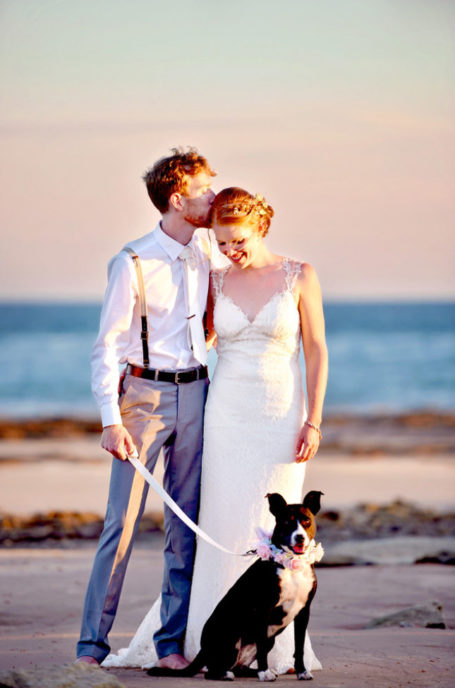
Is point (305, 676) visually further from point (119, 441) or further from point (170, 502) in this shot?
point (119, 441)

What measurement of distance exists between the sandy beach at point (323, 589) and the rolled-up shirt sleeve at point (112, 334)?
119 cm

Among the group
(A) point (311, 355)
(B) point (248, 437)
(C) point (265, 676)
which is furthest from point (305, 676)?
(A) point (311, 355)

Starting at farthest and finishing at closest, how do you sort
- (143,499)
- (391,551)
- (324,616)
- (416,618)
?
(391,551) → (324,616) → (416,618) → (143,499)

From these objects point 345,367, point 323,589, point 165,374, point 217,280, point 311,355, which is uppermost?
point 217,280

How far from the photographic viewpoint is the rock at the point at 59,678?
3.72m

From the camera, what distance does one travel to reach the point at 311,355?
455cm

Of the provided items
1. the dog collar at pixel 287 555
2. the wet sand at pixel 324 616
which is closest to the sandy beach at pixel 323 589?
the wet sand at pixel 324 616

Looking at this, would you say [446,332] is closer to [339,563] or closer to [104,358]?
[339,563]

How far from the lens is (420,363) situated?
32.6 m

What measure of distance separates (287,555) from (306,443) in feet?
2.08

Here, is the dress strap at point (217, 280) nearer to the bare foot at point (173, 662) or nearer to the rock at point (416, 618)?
the bare foot at point (173, 662)

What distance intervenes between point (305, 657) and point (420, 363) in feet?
94.2

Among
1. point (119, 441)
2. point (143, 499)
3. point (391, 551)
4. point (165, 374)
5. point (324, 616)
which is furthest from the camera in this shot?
point (391, 551)

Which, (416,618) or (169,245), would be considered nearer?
(169,245)
